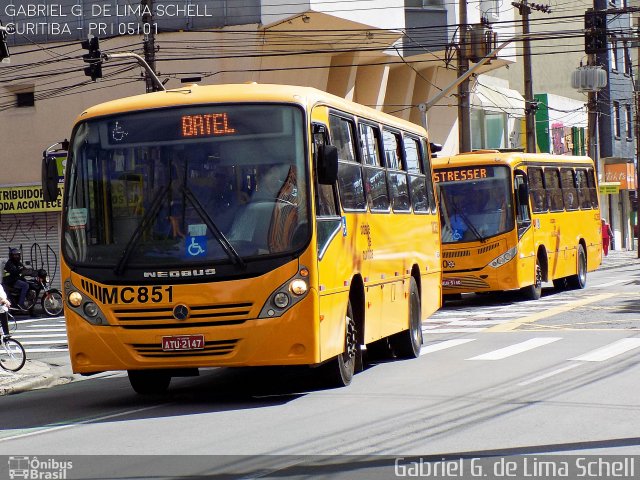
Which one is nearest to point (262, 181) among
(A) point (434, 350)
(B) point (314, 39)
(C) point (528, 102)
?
(A) point (434, 350)

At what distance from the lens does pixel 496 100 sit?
5456 centimetres

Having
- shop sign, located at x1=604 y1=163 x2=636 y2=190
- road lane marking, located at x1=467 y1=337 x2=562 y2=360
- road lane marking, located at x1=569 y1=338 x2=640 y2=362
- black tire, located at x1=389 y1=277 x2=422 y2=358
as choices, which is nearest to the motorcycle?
road lane marking, located at x1=467 y1=337 x2=562 y2=360

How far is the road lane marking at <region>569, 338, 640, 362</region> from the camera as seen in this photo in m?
15.8

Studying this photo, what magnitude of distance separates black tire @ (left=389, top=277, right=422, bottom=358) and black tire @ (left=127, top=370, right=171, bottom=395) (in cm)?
389

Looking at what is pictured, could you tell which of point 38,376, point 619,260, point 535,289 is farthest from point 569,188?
point 619,260

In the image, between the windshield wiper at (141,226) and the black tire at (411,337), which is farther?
the black tire at (411,337)

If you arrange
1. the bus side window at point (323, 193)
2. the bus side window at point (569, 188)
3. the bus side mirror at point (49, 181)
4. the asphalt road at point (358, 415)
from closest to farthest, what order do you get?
the asphalt road at point (358, 415) < the bus side window at point (323, 193) < the bus side mirror at point (49, 181) < the bus side window at point (569, 188)

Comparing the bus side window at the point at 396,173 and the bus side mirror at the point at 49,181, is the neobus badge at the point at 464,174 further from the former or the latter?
the bus side mirror at the point at 49,181

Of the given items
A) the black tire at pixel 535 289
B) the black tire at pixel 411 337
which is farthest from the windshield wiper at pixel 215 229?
the black tire at pixel 535 289

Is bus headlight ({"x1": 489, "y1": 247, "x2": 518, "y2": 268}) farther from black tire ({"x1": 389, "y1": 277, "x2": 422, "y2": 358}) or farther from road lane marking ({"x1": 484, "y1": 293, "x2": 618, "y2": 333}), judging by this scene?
black tire ({"x1": 389, "y1": 277, "x2": 422, "y2": 358})

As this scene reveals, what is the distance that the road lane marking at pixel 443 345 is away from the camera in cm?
1816

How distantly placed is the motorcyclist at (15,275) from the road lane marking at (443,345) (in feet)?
50.8

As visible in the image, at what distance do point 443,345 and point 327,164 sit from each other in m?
7.07

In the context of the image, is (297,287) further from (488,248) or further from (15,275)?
(15,275)
